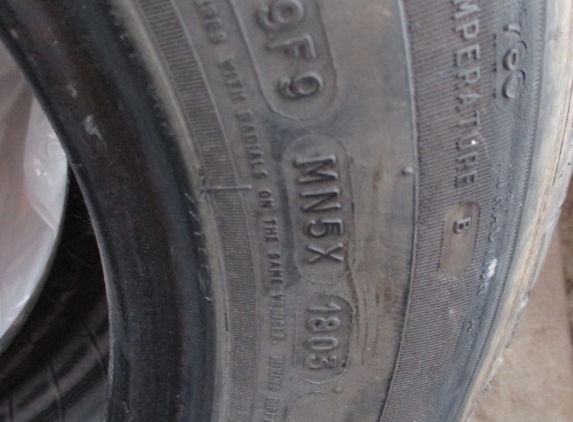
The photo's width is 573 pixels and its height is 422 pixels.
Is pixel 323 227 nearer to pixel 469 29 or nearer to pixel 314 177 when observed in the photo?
pixel 314 177

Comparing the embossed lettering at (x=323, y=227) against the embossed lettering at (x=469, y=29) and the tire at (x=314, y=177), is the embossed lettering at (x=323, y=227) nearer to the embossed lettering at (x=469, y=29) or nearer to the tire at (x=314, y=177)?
the tire at (x=314, y=177)

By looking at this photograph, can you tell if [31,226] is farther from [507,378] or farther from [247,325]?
[507,378]

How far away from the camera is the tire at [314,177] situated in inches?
14.8

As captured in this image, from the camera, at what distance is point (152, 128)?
0.42 meters

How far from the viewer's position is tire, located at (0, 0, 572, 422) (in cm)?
38

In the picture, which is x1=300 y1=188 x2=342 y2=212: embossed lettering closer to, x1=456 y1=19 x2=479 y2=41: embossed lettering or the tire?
the tire

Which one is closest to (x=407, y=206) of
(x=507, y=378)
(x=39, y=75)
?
(x=39, y=75)

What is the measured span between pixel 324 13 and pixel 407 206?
0.14 m

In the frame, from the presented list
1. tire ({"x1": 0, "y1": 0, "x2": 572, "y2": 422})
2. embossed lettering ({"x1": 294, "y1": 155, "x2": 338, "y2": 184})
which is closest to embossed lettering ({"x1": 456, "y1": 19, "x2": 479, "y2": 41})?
tire ({"x1": 0, "y1": 0, "x2": 572, "y2": 422})

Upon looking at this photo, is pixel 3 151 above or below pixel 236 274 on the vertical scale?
above

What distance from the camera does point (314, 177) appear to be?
16.1 inches

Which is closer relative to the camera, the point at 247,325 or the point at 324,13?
the point at 324,13

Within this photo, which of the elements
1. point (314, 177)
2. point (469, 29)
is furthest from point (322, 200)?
point (469, 29)

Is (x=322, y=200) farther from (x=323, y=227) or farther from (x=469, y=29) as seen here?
(x=469, y=29)
